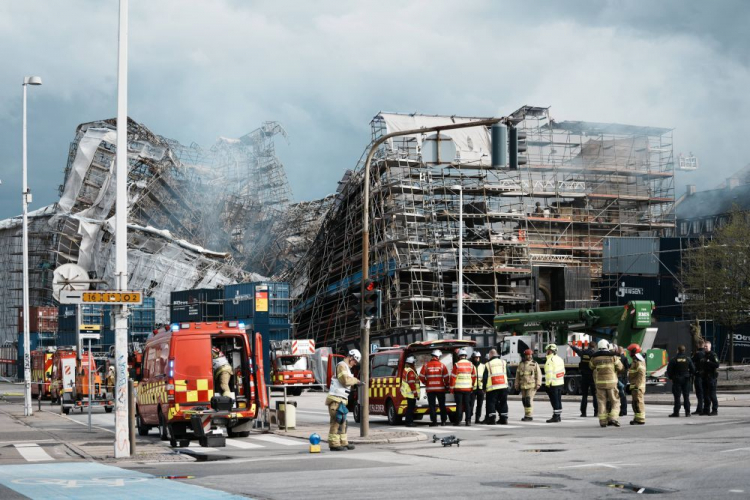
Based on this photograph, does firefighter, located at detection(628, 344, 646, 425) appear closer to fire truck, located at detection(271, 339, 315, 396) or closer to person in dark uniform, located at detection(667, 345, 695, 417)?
person in dark uniform, located at detection(667, 345, 695, 417)

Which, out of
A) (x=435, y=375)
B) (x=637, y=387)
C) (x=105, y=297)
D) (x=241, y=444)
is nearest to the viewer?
(x=105, y=297)

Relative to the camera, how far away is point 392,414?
968 inches

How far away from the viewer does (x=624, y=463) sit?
13.8 meters

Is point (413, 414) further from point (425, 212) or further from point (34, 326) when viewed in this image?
point (34, 326)

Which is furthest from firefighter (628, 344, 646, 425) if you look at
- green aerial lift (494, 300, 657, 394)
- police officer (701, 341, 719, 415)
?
green aerial lift (494, 300, 657, 394)

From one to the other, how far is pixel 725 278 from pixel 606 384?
34809 millimetres

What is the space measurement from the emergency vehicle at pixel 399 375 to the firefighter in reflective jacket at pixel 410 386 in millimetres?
147

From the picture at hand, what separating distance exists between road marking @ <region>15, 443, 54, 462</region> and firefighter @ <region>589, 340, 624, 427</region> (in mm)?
11347

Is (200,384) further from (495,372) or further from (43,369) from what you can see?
(43,369)

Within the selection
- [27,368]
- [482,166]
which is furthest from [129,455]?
[482,166]

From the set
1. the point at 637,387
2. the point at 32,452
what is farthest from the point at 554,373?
the point at 32,452

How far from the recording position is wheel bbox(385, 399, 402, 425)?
960 inches

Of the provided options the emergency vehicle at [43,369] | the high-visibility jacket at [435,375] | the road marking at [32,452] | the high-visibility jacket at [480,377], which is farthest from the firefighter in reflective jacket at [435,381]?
the emergency vehicle at [43,369]

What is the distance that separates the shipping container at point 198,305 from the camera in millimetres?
75312
